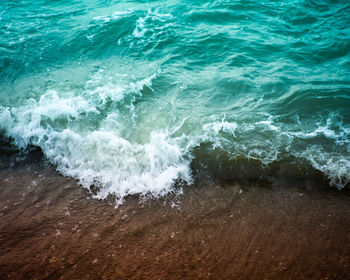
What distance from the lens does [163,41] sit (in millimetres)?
8578

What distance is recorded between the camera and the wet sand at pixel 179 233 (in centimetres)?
276

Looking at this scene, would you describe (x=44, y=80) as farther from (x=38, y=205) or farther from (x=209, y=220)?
(x=209, y=220)

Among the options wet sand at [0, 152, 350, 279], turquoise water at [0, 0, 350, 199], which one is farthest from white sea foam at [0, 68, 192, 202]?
wet sand at [0, 152, 350, 279]

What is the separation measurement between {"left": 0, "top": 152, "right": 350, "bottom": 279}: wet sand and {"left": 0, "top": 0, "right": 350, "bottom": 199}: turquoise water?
42cm

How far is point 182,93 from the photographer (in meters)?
6.20

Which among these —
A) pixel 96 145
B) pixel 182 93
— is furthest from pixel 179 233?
pixel 182 93

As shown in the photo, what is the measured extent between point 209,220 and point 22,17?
13.5 metres

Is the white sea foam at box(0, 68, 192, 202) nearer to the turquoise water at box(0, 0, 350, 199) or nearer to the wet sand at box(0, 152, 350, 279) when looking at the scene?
the turquoise water at box(0, 0, 350, 199)

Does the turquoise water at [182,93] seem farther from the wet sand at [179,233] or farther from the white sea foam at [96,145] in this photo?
the wet sand at [179,233]

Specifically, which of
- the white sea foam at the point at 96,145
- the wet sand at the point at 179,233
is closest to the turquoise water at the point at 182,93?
the white sea foam at the point at 96,145

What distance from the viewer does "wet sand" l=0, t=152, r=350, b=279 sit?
2.76 metres

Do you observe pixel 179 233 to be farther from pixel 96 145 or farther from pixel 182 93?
pixel 182 93

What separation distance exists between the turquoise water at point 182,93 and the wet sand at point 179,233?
1.37 feet

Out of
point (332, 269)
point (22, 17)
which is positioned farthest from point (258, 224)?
point (22, 17)
